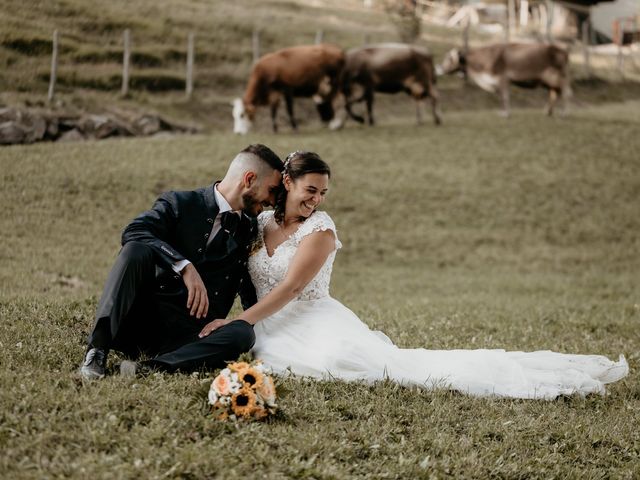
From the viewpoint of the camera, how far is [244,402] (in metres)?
5.00

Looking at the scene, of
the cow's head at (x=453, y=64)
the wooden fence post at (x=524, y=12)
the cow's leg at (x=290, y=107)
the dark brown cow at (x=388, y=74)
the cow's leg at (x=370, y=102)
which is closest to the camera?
the cow's leg at (x=290, y=107)

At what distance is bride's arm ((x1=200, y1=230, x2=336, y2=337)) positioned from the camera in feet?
19.9

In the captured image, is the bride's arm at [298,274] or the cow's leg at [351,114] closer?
the bride's arm at [298,274]

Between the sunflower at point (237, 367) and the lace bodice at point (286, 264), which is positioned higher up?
the lace bodice at point (286, 264)

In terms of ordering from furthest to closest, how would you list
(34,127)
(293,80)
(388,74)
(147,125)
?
(388,74), (293,80), (147,125), (34,127)

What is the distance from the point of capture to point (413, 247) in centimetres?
1568

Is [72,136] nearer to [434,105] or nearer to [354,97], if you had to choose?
[354,97]

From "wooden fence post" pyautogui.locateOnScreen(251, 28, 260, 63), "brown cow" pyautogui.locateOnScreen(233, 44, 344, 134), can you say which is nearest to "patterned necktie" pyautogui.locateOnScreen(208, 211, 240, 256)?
"brown cow" pyautogui.locateOnScreen(233, 44, 344, 134)

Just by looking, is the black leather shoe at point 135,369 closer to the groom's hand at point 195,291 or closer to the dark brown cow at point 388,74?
the groom's hand at point 195,291

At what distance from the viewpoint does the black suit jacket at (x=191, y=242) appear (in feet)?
19.2

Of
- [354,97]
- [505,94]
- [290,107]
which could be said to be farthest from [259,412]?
[505,94]

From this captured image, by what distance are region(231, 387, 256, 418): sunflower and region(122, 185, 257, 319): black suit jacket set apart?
123 cm

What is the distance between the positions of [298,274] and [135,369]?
4.52ft

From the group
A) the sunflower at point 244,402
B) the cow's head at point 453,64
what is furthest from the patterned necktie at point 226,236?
the cow's head at point 453,64
